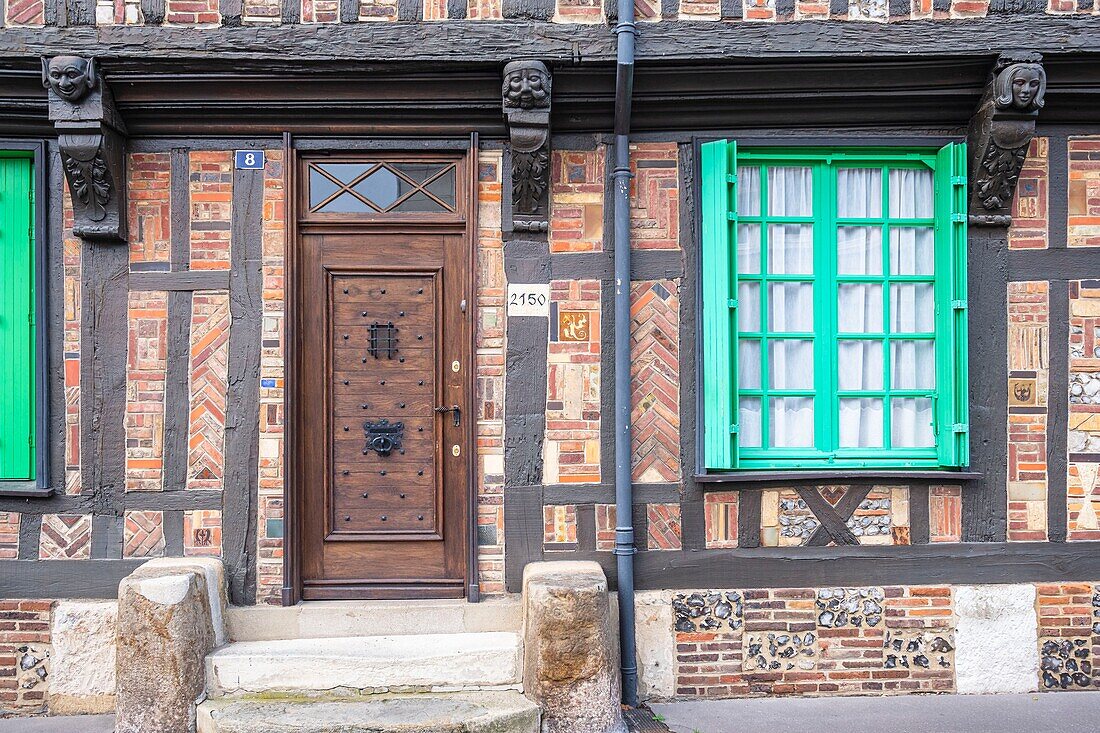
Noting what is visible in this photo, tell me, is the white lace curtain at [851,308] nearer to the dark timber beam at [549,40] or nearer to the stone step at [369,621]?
the dark timber beam at [549,40]

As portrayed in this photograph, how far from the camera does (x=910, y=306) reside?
15.5ft

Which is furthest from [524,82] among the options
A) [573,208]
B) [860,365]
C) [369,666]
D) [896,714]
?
[896,714]

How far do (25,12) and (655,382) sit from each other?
13.7ft

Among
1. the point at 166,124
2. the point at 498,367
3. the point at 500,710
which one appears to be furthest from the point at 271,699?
the point at 166,124

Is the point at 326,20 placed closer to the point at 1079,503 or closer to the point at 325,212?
the point at 325,212

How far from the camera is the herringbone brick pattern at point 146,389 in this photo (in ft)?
14.7

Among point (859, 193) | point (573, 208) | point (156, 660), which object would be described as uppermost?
point (859, 193)

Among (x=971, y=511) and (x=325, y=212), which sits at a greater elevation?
(x=325, y=212)

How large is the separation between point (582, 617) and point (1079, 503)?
3086 millimetres

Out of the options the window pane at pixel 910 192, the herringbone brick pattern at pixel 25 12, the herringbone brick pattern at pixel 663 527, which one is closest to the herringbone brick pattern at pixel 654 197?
the window pane at pixel 910 192

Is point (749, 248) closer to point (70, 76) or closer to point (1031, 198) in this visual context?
point (1031, 198)

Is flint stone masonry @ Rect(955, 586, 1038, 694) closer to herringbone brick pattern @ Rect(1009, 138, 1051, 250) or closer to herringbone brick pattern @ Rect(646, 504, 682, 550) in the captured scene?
herringbone brick pattern @ Rect(646, 504, 682, 550)

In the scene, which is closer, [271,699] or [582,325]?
[271,699]

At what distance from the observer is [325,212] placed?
4656 mm
